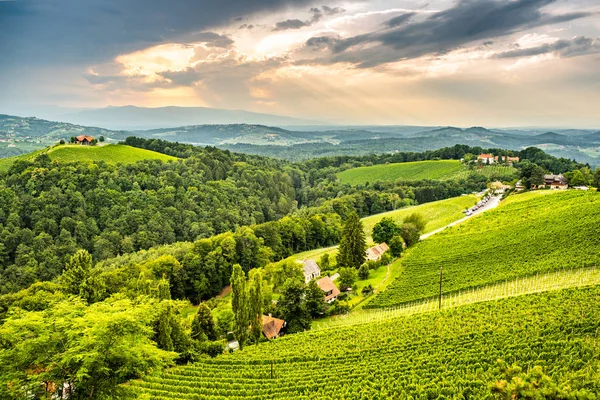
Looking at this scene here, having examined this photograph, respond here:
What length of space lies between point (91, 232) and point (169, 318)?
48192 millimetres

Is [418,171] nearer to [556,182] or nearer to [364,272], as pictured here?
[556,182]

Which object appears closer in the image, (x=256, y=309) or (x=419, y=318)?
(x=419, y=318)

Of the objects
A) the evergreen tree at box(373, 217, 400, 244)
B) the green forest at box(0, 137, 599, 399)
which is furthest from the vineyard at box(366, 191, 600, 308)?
the evergreen tree at box(373, 217, 400, 244)

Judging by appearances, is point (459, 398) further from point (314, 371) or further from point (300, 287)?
point (300, 287)

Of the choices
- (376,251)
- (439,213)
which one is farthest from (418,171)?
(376,251)

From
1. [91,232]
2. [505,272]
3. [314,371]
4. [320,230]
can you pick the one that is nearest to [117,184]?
[91,232]

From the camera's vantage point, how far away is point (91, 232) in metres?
69.4

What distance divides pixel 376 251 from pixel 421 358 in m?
A: 35.1

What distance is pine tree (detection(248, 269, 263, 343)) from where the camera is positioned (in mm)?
35375

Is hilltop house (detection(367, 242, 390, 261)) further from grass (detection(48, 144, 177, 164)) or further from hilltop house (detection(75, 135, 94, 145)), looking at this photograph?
hilltop house (detection(75, 135, 94, 145))

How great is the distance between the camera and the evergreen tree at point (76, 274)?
1661 inches

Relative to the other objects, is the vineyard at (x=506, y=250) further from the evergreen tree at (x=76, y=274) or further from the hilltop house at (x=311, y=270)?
the evergreen tree at (x=76, y=274)

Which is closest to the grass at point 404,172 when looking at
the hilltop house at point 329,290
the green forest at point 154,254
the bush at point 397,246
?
the green forest at point 154,254

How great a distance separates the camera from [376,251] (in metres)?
59.6
